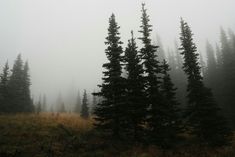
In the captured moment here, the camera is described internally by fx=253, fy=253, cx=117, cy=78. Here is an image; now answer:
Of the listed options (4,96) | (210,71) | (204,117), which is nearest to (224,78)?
(210,71)

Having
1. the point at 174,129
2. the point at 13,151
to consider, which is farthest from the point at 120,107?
the point at 13,151

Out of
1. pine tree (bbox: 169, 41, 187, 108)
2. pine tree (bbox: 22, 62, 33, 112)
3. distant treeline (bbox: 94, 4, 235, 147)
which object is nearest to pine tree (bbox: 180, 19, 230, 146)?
distant treeline (bbox: 94, 4, 235, 147)

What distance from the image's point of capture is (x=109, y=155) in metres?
17.2

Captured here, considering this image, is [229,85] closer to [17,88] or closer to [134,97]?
[134,97]

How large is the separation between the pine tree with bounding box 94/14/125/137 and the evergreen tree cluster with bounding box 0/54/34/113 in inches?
1301

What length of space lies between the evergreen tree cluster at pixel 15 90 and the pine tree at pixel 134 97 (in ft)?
113

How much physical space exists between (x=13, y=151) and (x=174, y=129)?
14929mm

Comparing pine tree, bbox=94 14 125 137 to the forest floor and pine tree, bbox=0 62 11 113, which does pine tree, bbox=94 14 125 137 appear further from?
pine tree, bbox=0 62 11 113

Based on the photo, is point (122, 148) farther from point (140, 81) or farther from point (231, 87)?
point (231, 87)

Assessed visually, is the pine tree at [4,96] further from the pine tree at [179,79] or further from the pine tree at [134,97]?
the pine tree at [179,79]

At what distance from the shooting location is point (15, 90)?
179 ft

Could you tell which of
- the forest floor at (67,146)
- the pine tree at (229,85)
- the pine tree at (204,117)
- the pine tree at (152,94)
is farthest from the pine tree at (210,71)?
the forest floor at (67,146)

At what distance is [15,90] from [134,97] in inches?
1536

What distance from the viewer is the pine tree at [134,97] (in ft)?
76.3
